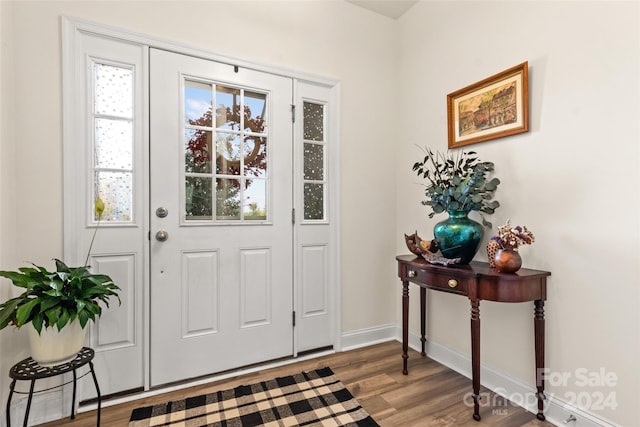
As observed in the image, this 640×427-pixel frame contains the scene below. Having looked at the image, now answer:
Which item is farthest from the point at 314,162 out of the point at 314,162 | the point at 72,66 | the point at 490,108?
the point at 72,66

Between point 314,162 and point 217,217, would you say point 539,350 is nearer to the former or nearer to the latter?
point 314,162

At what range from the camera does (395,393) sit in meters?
1.94

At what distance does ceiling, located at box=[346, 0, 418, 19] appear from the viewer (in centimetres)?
259

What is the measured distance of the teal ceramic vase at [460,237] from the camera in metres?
1.84

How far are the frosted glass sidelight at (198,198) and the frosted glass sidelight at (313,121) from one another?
85cm

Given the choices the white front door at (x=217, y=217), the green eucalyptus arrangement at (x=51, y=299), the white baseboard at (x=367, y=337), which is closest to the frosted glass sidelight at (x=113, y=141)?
the white front door at (x=217, y=217)

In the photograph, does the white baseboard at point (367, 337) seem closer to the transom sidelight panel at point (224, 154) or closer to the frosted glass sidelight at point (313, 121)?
the transom sidelight panel at point (224, 154)

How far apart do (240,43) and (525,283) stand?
2.30 meters

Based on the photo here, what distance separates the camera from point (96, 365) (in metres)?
1.83

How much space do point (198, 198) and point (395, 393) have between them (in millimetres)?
1759

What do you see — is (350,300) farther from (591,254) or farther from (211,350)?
(591,254)

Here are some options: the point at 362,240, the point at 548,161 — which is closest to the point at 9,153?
the point at 362,240

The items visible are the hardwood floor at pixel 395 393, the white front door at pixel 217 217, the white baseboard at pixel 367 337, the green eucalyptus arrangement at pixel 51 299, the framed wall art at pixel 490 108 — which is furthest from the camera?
the white baseboard at pixel 367 337

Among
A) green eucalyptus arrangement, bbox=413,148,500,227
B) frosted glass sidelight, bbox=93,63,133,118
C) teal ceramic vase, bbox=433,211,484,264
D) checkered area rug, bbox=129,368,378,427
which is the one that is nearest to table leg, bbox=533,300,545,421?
teal ceramic vase, bbox=433,211,484,264
